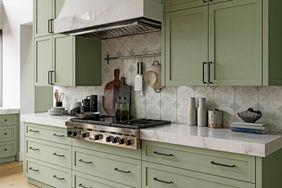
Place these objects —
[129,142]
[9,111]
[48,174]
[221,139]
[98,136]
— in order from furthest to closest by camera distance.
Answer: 1. [9,111]
2. [48,174]
3. [98,136]
4. [129,142]
5. [221,139]

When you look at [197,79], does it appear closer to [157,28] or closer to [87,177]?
[157,28]

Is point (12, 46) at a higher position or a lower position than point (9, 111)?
higher

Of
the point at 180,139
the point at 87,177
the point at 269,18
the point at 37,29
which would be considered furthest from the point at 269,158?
the point at 37,29

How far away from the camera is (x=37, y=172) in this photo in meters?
3.74

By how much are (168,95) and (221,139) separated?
111 centimetres

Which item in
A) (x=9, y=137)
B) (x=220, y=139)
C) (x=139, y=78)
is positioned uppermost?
(x=139, y=78)

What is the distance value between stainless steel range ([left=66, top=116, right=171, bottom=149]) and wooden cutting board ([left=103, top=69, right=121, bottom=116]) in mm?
587

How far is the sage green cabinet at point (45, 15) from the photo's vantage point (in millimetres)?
3741

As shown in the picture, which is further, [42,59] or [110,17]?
[42,59]

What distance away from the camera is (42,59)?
3.96m

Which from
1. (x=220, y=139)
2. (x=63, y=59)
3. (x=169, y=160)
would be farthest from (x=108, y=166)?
(x=63, y=59)

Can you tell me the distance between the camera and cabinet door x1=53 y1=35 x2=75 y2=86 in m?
3.57

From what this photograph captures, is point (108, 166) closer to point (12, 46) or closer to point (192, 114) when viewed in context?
point (192, 114)

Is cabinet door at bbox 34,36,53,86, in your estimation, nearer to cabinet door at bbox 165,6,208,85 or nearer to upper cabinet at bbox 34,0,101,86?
upper cabinet at bbox 34,0,101,86
